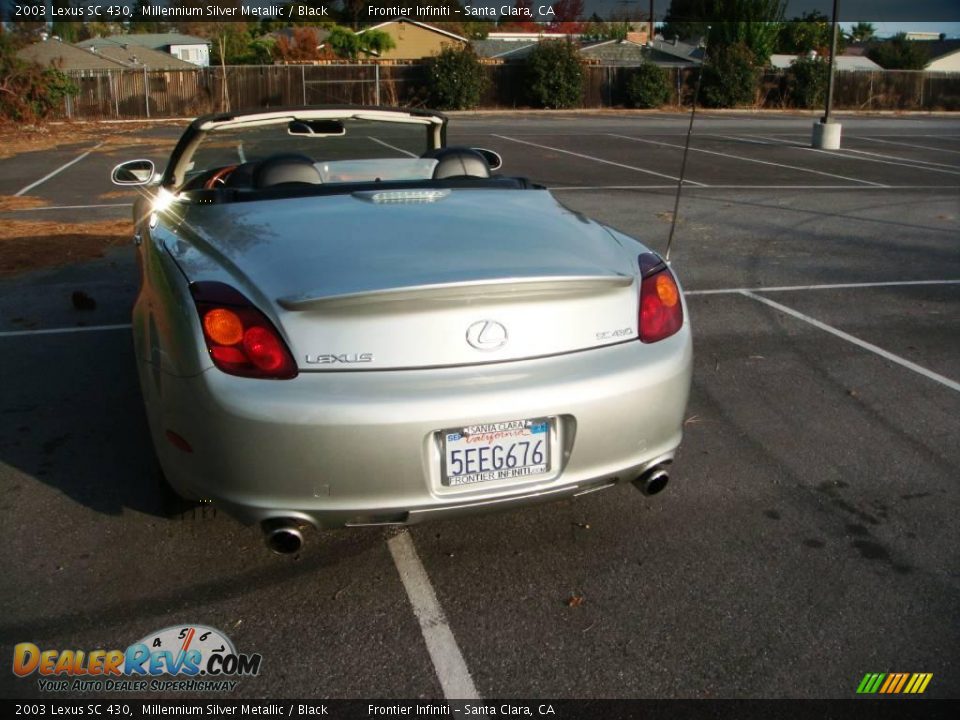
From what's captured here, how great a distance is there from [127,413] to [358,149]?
6.18 ft

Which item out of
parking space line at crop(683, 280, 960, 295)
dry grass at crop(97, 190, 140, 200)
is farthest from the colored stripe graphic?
dry grass at crop(97, 190, 140, 200)

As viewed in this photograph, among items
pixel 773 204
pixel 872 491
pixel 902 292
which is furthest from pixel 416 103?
pixel 872 491

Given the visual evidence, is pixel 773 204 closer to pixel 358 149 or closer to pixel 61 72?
pixel 358 149

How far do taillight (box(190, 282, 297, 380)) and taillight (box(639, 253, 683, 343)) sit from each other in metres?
1.22

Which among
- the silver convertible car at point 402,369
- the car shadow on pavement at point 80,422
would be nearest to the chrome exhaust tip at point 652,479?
the silver convertible car at point 402,369

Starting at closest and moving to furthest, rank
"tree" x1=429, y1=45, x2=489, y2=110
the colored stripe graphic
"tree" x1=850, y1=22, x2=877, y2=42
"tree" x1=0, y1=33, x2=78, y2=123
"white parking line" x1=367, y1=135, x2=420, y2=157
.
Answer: the colored stripe graphic, "white parking line" x1=367, y1=135, x2=420, y2=157, "tree" x1=0, y1=33, x2=78, y2=123, "tree" x1=429, y1=45, x2=489, y2=110, "tree" x1=850, y1=22, x2=877, y2=42

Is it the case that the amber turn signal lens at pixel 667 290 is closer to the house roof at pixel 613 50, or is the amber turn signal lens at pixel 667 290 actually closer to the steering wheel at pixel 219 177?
the steering wheel at pixel 219 177

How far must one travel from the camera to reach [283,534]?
10.1ft

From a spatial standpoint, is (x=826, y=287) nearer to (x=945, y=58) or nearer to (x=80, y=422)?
(x=80, y=422)

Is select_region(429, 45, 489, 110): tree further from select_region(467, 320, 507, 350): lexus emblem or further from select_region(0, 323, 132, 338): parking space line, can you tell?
select_region(467, 320, 507, 350): lexus emblem

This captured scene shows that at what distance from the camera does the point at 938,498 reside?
158 inches

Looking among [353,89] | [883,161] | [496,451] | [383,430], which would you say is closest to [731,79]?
[353,89]

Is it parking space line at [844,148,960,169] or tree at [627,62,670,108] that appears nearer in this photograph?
parking space line at [844,148,960,169]

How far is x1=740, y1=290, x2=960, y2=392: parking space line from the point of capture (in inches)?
217
